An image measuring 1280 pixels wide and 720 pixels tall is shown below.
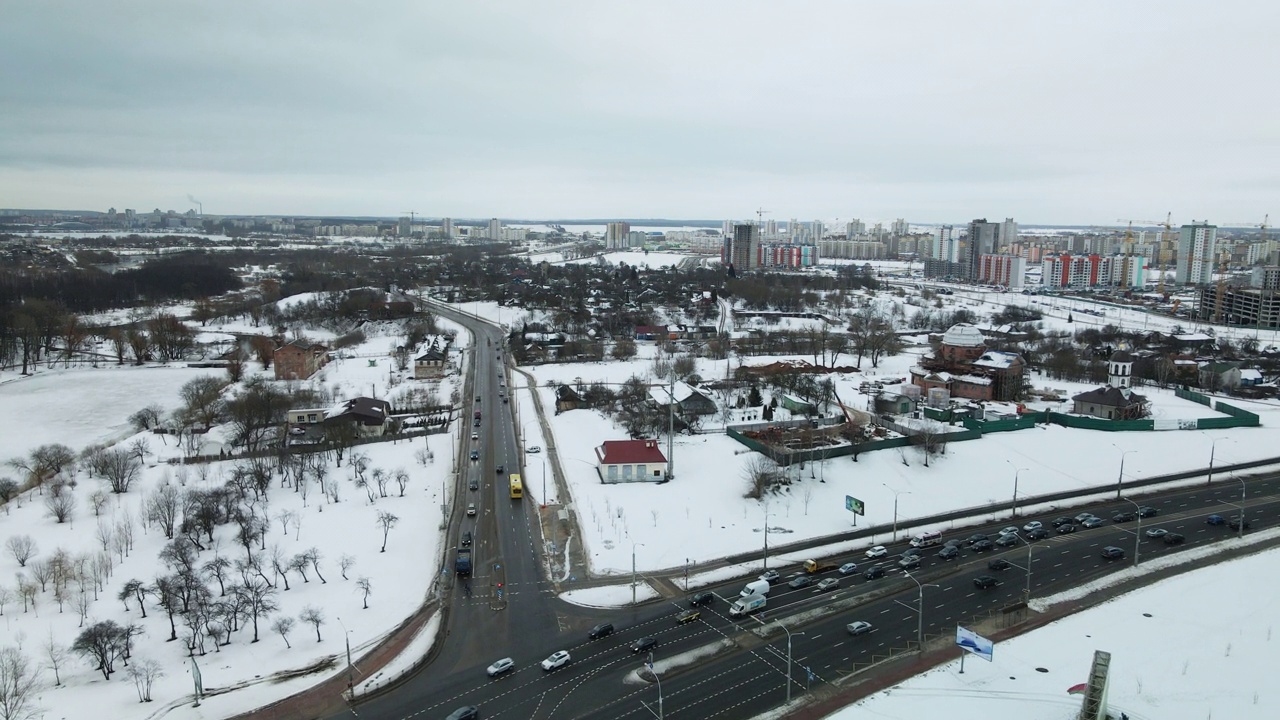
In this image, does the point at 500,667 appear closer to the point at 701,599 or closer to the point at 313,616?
the point at 313,616

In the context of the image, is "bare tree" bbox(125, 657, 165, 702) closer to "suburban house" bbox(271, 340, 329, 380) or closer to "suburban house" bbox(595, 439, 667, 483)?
"suburban house" bbox(595, 439, 667, 483)

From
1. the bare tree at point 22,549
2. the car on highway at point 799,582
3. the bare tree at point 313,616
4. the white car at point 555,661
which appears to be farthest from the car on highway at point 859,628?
the bare tree at point 22,549

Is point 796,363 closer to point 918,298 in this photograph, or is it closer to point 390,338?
point 390,338

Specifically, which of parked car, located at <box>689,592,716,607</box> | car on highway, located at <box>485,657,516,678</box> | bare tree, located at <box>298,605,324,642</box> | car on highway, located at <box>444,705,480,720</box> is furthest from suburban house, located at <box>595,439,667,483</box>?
car on highway, located at <box>444,705,480,720</box>

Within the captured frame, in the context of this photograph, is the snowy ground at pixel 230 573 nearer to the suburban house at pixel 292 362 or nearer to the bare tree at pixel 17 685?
the bare tree at pixel 17 685

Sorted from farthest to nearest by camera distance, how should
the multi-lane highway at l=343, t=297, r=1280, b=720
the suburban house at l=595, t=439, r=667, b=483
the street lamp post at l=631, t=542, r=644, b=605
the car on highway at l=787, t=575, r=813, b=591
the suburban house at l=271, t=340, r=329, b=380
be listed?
the suburban house at l=271, t=340, r=329, b=380, the suburban house at l=595, t=439, r=667, b=483, the car on highway at l=787, t=575, r=813, b=591, the street lamp post at l=631, t=542, r=644, b=605, the multi-lane highway at l=343, t=297, r=1280, b=720

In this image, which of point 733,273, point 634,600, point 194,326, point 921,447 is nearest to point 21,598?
point 634,600

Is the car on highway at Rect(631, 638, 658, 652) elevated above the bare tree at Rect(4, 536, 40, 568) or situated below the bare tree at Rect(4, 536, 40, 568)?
above
